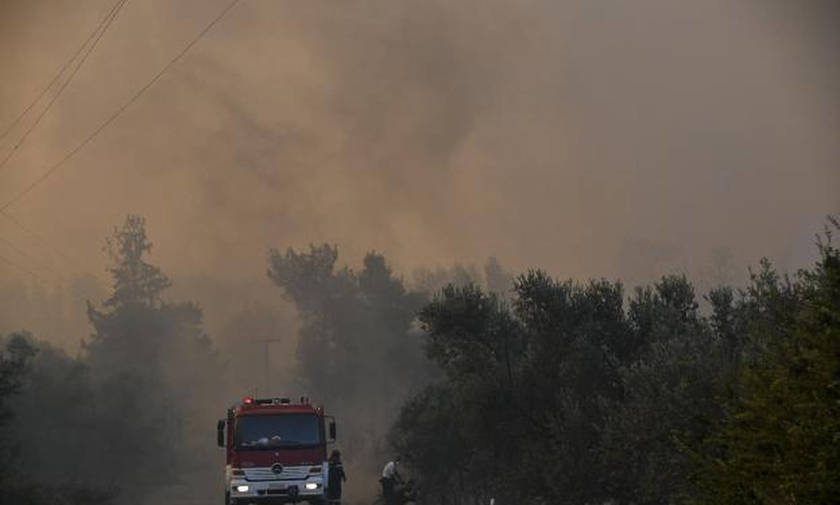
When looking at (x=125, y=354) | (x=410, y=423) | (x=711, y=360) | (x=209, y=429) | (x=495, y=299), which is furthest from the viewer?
(x=209, y=429)

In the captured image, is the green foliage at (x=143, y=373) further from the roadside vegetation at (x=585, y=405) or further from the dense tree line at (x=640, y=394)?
the dense tree line at (x=640, y=394)

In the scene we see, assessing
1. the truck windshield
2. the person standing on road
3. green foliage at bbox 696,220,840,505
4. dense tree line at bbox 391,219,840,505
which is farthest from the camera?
the truck windshield

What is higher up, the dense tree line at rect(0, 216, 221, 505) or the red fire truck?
the dense tree line at rect(0, 216, 221, 505)

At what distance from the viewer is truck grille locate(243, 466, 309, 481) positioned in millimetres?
30250

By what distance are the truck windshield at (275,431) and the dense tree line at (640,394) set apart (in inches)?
174

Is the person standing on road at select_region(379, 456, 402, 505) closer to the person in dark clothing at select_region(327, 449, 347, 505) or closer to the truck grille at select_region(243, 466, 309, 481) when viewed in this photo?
the truck grille at select_region(243, 466, 309, 481)

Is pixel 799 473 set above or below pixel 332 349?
below

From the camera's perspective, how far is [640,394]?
23.7 m

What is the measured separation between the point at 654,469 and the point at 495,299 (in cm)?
1356

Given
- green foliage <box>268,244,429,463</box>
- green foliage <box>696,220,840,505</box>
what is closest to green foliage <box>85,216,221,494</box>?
green foliage <box>268,244,429,463</box>

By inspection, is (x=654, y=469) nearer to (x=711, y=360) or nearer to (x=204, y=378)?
(x=711, y=360)

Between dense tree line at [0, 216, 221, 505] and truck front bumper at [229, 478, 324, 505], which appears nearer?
truck front bumper at [229, 478, 324, 505]

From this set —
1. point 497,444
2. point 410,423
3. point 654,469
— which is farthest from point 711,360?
point 410,423

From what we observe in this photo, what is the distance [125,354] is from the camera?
128000 millimetres
